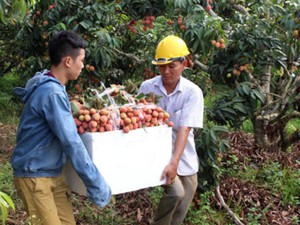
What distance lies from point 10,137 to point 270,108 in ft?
11.4

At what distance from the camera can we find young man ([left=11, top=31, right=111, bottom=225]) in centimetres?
249

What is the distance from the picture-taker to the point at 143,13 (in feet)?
15.1

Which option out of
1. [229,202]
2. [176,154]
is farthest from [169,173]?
[229,202]

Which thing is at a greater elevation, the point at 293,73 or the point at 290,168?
the point at 293,73

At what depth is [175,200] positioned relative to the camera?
10.9 feet

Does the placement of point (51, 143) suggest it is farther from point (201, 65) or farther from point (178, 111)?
point (201, 65)

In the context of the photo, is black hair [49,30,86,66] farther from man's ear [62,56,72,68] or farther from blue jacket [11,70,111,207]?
blue jacket [11,70,111,207]

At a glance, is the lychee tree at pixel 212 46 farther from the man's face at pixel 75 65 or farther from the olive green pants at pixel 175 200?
the man's face at pixel 75 65

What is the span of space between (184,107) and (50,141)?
101 centimetres

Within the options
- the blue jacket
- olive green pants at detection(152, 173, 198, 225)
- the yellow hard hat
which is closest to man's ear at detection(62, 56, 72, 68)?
the blue jacket

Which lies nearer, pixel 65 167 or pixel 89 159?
pixel 89 159

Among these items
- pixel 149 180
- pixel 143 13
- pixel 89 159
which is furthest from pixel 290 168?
pixel 89 159

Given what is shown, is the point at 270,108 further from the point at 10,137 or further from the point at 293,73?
the point at 10,137

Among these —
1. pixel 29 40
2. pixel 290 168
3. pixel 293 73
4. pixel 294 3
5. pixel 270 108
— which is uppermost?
pixel 294 3
